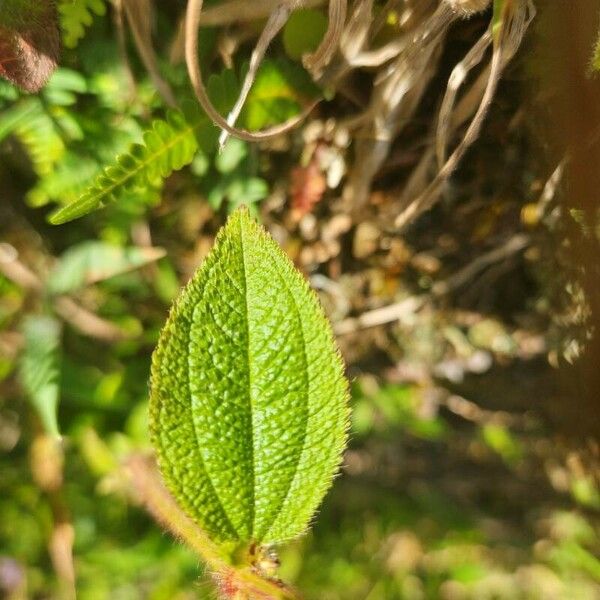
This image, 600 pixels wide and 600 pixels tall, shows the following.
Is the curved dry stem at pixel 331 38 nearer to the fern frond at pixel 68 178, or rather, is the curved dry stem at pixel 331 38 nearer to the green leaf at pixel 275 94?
the green leaf at pixel 275 94

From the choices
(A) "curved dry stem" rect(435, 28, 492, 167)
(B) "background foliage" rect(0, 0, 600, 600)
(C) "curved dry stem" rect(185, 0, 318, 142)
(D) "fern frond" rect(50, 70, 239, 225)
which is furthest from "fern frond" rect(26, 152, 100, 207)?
(A) "curved dry stem" rect(435, 28, 492, 167)

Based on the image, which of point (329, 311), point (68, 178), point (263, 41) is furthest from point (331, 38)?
point (329, 311)

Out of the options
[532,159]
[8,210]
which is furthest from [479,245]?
[8,210]

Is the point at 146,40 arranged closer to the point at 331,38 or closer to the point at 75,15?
the point at 75,15

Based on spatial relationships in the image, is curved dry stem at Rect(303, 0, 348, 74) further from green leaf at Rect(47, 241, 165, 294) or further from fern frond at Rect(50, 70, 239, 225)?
green leaf at Rect(47, 241, 165, 294)

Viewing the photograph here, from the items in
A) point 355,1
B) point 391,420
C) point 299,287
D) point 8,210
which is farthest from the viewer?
point 391,420

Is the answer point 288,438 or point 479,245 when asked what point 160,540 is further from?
point 479,245
